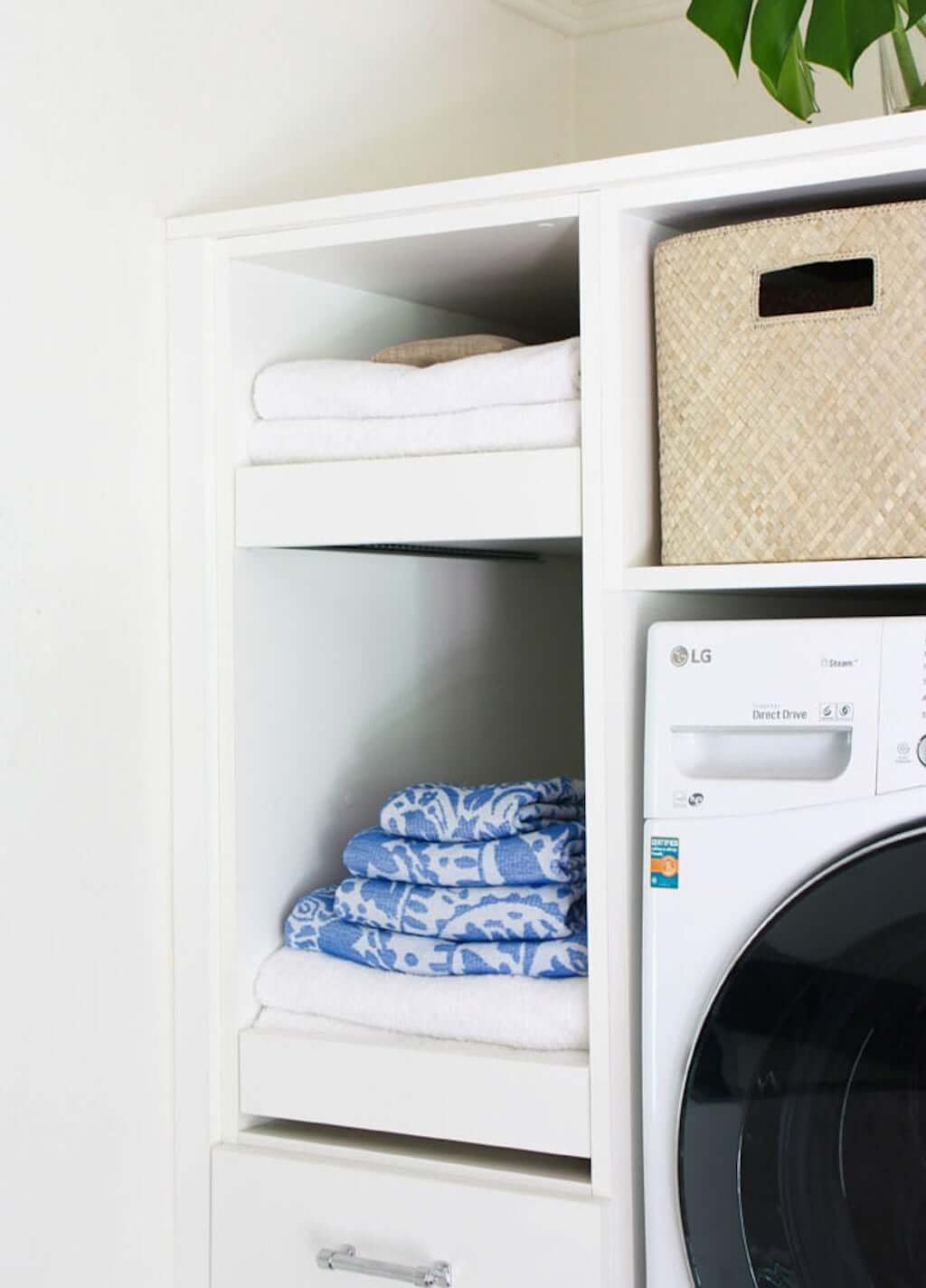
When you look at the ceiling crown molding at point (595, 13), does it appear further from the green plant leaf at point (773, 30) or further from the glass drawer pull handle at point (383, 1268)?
the glass drawer pull handle at point (383, 1268)

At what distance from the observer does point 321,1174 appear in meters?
1.39

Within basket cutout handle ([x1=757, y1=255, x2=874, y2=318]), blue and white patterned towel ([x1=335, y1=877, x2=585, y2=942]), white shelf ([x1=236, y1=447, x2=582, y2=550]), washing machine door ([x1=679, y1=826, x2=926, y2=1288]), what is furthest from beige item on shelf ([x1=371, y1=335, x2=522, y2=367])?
washing machine door ([x1=679, y1=826, x2=926, y2=1288])

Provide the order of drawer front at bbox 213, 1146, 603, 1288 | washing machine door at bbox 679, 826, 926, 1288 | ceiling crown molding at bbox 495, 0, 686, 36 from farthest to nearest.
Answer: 1. ceiling crown molding at bbox 495, 0, 686, 36
2. drawer front at bbox 213, 1146, 603, 1288
3. washing machine door at bbox 679, 826, 926, 1288

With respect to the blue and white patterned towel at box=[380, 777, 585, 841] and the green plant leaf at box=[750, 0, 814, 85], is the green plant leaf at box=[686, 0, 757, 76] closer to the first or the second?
the green plant leaf at box=[750, 0, 814, 85]

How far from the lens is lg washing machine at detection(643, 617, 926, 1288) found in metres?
1.20

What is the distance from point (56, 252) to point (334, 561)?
427 millimetres

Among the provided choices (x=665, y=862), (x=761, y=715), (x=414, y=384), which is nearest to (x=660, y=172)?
(x=414, y=384)

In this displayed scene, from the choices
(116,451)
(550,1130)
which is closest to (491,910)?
(550,1130)

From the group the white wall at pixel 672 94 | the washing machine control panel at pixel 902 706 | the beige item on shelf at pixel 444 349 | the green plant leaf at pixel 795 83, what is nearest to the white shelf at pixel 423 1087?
the washing machine control panel at pixel 902 706

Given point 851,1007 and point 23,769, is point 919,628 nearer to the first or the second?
point 851,1007

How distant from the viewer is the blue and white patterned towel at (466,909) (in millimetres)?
1396

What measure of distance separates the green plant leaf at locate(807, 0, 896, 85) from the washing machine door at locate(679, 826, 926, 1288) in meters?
0.68

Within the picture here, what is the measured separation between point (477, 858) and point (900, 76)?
82 centimetres

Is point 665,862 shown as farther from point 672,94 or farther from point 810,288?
point 672,94
